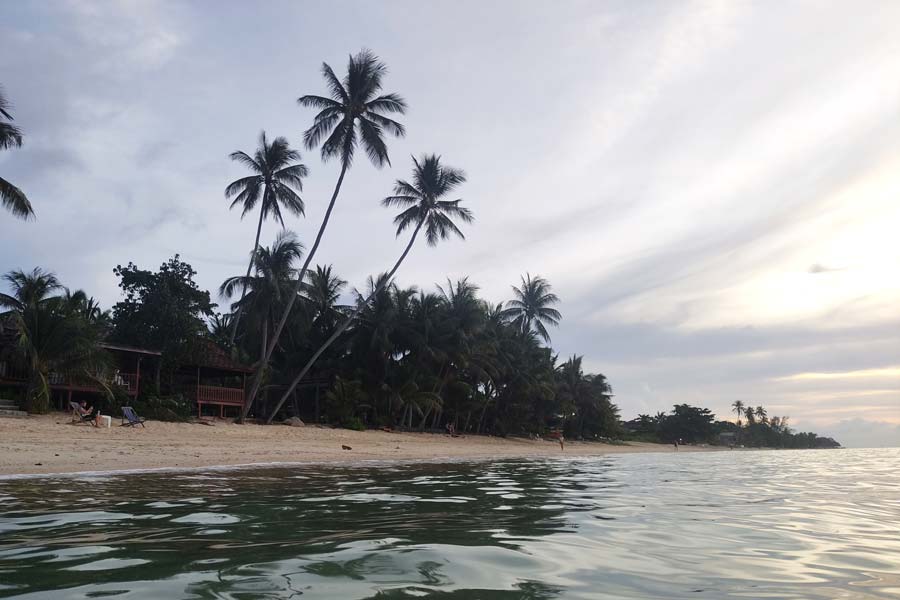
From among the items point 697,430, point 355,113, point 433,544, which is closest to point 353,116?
point 355,113

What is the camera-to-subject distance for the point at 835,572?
12.7 ft

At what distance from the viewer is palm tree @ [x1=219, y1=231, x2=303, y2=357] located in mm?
33250

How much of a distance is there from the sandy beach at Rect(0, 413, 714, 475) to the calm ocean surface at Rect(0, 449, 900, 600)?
4001 mm

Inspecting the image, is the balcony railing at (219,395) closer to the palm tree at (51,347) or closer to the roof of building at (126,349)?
the roof of building at (126,349)

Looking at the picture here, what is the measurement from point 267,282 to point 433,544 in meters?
30.4

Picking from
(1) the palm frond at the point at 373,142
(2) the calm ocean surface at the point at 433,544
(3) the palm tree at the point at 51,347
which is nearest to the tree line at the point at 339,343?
(3) the palm tree at the point at 51,347

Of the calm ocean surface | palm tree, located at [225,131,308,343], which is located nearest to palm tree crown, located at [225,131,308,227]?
palm tree, located at [225,131,308,343]

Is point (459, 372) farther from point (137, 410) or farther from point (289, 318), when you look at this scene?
point (137, 410)

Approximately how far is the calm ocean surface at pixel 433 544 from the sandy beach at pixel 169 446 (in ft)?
13.1

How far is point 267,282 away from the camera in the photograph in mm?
33375

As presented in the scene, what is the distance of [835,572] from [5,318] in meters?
28.2

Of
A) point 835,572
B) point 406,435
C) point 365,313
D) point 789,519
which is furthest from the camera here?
point 365,313

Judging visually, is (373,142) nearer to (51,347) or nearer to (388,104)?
(388,104)

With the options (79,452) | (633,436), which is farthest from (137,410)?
(633,436)
